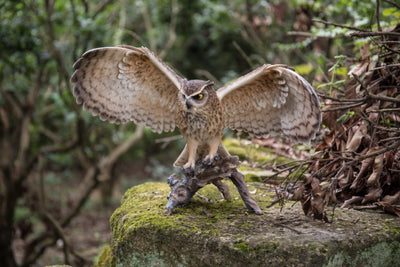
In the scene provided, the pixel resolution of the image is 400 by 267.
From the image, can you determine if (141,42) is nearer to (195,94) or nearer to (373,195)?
(195,94)

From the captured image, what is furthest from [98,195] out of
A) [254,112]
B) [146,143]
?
[254,112]

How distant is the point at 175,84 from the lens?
8.29 ft

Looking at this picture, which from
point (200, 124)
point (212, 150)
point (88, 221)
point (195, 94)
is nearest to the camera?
point (195, 94)

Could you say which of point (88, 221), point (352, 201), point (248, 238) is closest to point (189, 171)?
point (248, 238)

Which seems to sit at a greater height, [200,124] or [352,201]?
[200,124]

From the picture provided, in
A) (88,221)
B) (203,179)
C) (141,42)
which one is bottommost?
(88,221)

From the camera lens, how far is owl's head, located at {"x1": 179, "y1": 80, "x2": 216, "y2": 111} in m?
2.30

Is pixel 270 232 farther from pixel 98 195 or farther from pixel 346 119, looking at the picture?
pixel 98 195

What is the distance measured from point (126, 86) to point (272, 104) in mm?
995

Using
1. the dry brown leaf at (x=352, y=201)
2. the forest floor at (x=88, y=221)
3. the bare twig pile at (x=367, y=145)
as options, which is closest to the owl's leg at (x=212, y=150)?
the bare twig pile at (x=367, y=145)

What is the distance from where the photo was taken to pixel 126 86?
8.84 ft

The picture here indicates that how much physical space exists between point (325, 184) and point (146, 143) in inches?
320

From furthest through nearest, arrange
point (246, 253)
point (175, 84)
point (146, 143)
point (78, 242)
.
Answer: point (146, 143) → point (78, 242) → point (175, 84) → point (246, 253)

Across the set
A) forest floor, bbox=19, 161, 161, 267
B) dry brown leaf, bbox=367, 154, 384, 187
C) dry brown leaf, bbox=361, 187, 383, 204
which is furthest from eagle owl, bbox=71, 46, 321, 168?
forest floor, bbox=19, 161, 161, 267
